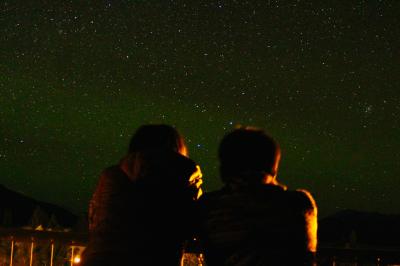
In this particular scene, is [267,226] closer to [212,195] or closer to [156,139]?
[212,195]

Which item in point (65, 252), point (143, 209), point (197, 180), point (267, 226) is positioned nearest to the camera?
point (267, 226)

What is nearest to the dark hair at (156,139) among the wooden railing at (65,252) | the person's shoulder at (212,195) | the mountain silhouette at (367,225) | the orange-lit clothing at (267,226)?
the person's shoulder at (212,195)

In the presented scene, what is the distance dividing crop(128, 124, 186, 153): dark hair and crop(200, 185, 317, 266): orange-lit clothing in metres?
0.52

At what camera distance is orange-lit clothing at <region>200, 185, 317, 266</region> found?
2.38 m

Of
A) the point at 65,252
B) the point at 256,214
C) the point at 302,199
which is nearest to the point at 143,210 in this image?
the point at 256,214

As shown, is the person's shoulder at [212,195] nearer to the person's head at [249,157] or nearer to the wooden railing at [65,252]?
the person's head at [249,157]

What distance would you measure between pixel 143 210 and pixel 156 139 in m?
0.43

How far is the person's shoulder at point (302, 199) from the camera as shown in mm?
2395

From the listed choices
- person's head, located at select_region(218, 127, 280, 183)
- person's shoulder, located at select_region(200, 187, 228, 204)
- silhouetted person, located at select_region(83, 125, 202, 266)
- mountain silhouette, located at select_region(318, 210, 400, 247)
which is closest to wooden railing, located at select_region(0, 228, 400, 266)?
A: silhouetted person, located at select_region(83, 125, 202, 266)

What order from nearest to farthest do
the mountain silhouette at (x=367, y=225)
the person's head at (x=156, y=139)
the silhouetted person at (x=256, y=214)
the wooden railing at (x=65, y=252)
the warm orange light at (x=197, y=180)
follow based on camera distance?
the silhouetted person at (x=256, y=214) < the warm orange light at (x=197, y=180) < the person's head at (x=156, y=139) < the wooden railing at (x=65, y=252) < the mountain silhouette at (x=367, y=225)

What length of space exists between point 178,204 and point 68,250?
9.81ft

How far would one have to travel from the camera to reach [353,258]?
3.95 m

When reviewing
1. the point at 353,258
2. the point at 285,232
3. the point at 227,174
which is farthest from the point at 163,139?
the point at 353,258

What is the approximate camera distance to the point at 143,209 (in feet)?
8.56
